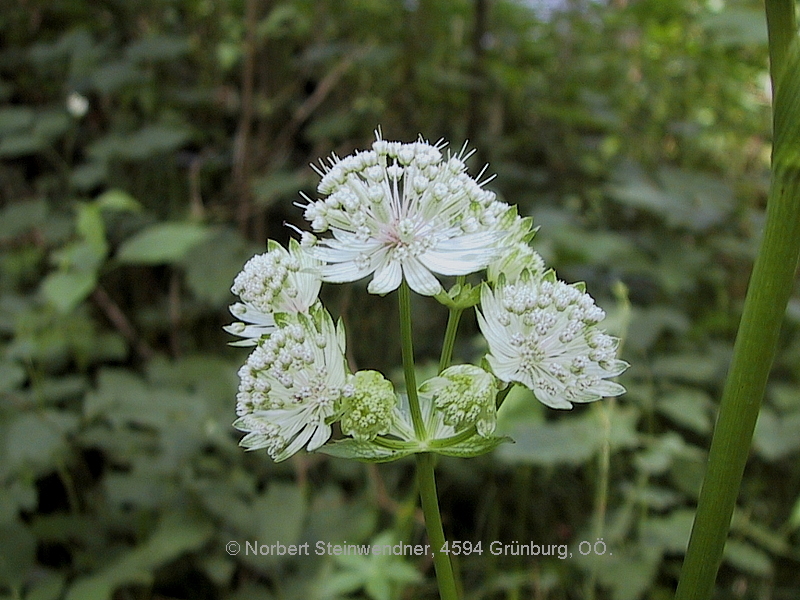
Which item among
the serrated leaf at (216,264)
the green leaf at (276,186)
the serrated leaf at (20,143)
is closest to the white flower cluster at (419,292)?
the serrated leaf at (216,264)

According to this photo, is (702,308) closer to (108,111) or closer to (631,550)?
(631,550)

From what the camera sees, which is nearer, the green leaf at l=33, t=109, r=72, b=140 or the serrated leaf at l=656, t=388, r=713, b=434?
the serrated leaf at l=656, t=388, r=713, b=434

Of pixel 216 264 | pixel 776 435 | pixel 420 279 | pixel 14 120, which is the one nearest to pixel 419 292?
pixel 420 279

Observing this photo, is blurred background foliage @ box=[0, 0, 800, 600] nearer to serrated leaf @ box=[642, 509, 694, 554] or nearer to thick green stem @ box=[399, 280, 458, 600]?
serrated leaf @ box=[642, 509, 694, 554]

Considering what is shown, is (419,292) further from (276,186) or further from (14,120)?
(14,120)

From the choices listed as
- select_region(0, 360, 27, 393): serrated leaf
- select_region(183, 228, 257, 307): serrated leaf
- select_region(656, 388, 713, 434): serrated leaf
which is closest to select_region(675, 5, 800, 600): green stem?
select_region(656, 388, 713, 434): serrated leaf

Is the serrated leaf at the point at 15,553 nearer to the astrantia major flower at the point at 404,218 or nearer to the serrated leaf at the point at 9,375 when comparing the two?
the serrated leaf at the point at 9,375
